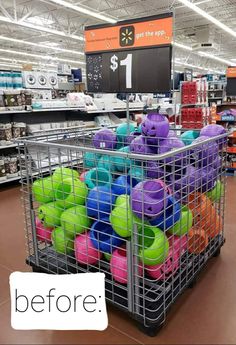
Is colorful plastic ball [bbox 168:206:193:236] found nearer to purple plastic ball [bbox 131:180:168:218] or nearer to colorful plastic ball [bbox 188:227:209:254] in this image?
colorful plastic ball [bbox 188:227:209:254]

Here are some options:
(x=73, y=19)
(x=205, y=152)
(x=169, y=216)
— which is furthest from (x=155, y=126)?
(x=73, y=19)

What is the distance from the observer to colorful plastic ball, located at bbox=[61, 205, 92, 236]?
184 cm

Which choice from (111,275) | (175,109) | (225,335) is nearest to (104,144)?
(111,275)

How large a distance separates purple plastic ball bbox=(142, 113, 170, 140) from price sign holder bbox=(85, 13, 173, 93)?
0.18 meters

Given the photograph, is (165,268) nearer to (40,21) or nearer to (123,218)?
(123,218)

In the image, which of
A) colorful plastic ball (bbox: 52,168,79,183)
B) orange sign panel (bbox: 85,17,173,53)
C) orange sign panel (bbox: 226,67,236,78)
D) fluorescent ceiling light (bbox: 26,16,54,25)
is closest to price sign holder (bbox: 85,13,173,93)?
orange sign panel (bbox: 85,17,173,53)

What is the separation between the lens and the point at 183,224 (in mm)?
1792

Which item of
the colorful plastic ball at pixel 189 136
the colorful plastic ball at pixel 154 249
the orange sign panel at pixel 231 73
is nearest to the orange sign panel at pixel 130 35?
the colorful plastic ball at pixel 189 136

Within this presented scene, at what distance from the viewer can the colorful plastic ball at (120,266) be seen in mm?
1690

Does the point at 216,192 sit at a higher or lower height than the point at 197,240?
higher

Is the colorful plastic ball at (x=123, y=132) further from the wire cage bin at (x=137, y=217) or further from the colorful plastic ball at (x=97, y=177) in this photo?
the colorful plastic ball at (x=97, y=177)

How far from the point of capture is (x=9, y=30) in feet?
42.3

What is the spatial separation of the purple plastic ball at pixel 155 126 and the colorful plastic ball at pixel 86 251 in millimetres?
739

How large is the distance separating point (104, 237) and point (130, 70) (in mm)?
1115
